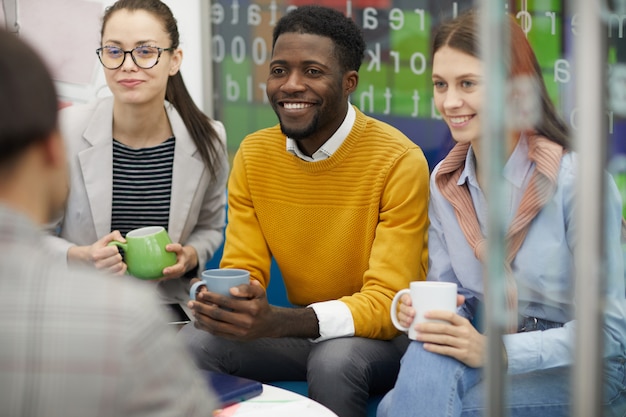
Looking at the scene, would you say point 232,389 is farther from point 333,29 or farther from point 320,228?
point 333,29

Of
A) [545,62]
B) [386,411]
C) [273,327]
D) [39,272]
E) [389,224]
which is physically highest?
[545,62]

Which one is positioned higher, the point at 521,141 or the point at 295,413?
the point at 521,141

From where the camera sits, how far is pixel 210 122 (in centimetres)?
256

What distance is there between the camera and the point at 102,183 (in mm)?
2420

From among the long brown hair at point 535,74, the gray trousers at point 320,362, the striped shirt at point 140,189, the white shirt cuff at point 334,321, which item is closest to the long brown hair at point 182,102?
the striped shirt at point 140,189

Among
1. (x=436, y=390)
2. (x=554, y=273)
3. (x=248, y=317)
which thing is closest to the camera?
(x=554, y=273)

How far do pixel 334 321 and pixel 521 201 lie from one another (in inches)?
35.5

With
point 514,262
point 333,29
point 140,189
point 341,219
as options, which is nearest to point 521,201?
point 514,262

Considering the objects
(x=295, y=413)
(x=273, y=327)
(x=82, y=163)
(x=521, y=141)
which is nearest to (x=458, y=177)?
(x=273, y=327)

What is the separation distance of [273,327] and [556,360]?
715 mm

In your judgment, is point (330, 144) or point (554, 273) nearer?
point (554, 273)

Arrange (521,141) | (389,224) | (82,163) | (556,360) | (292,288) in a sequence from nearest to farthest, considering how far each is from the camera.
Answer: (521,141) < (556,360) < (389,224) < (292,288) < (82,163)

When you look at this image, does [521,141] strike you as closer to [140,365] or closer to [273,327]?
[140,365]

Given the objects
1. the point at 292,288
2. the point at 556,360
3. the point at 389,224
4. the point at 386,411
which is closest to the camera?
the point at 556,360
